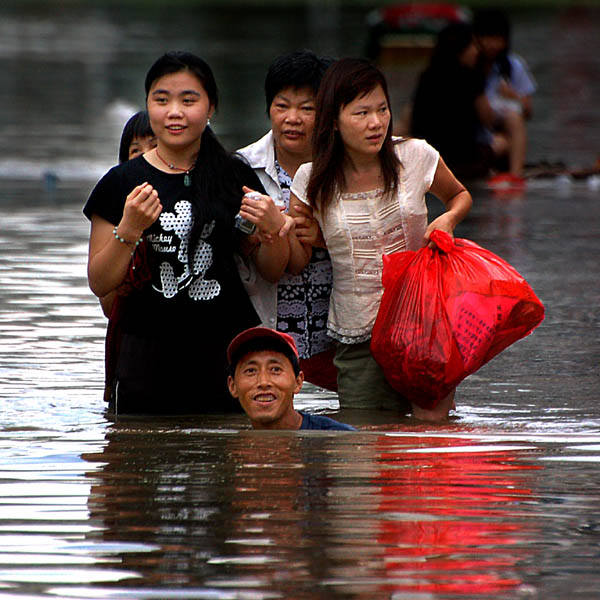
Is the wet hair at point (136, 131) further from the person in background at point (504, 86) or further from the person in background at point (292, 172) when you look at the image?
the person in background at point (504, 86)

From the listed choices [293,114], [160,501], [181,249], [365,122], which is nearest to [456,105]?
[293,114]

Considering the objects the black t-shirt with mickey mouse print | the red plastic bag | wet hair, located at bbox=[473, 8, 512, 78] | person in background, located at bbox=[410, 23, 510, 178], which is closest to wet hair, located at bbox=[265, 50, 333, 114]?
the black t-shirt with mickey mouse print

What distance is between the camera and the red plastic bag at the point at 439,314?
5.29m

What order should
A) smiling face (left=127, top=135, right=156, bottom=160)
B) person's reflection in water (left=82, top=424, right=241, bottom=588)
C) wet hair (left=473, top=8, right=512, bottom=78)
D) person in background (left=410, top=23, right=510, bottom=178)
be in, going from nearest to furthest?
1. person's reflection in water (left=82, top=424, right=241, bottom=588)
2. smiling face (left=127, top=135, right=156, bottom=160)
3. person in background (left=410, top=23, right=510, bottom=178)
4. wet hair (left=473, top=8, right=512, bottom=78)

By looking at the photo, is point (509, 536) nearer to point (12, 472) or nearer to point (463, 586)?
point (463, 586)

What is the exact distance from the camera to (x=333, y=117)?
527 centimetres

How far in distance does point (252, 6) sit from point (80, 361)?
42884mm

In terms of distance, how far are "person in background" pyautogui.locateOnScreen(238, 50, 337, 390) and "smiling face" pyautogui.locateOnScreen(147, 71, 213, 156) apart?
0.38 meters

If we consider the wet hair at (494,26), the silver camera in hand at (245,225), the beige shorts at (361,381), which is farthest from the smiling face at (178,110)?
the wet hair at (494,26)

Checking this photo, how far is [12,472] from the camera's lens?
4586 mm

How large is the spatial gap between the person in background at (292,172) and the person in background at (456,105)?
711 centimetres

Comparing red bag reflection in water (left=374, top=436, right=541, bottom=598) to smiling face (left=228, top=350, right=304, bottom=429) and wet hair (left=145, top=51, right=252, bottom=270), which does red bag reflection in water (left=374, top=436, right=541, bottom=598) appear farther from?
wet hair (left=145, top=51, right=252, bottom=270)

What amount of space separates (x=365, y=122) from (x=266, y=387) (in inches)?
40.3

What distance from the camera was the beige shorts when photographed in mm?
5500
